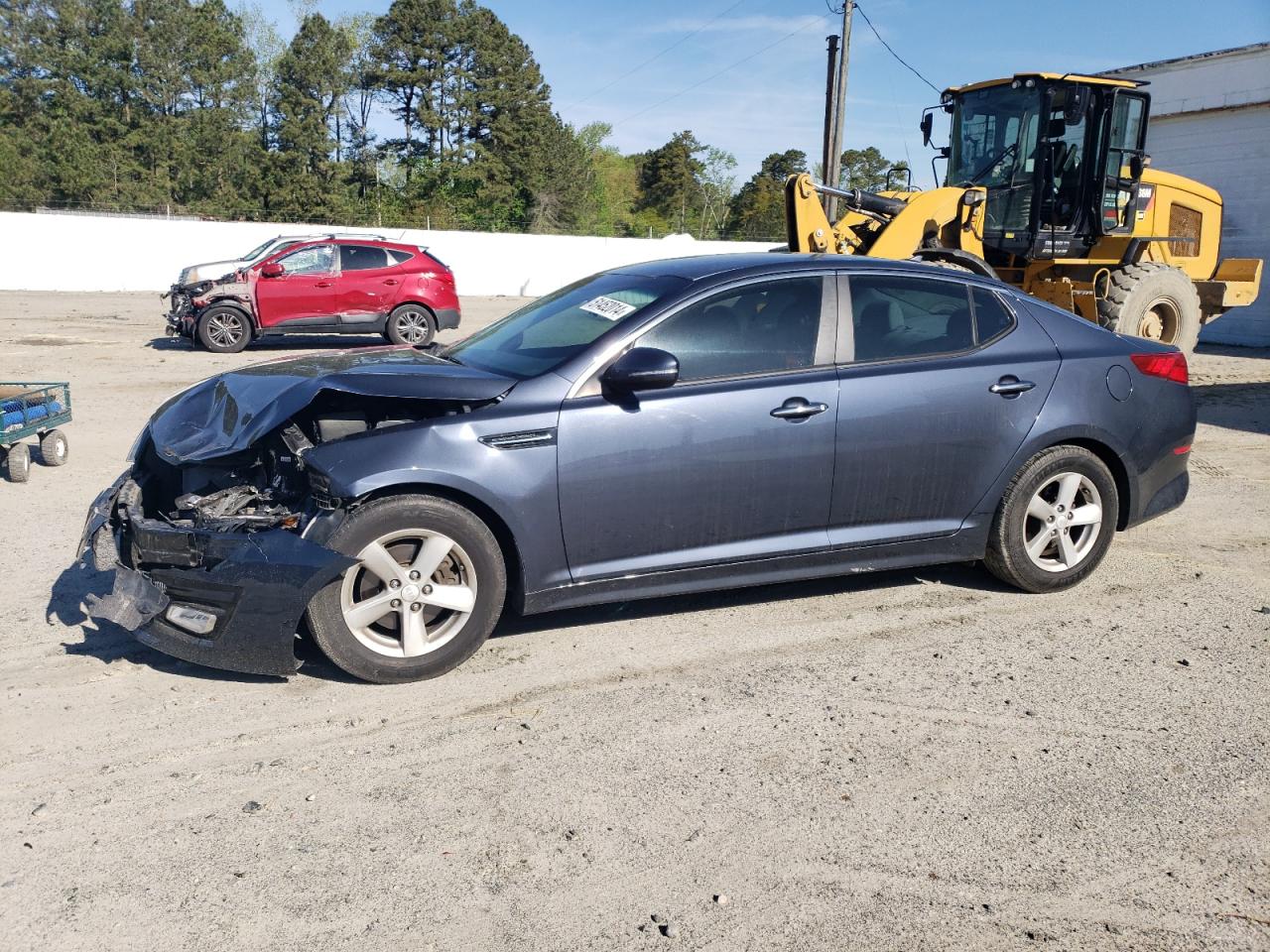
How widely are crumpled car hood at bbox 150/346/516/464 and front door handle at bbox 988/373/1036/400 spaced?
90.8 inches

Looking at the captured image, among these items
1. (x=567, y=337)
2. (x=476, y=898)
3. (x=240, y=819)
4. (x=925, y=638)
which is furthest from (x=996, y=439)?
(x=240, y=819)

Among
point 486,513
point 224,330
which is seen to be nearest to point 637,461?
point 486,513

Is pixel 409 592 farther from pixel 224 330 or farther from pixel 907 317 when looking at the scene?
pixel 224 330

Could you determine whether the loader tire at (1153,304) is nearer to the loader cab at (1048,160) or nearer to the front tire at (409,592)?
the loader cab at (1048,160)

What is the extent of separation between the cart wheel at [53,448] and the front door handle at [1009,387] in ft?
21.8

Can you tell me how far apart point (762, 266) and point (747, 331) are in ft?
1.24

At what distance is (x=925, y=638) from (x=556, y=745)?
→ 1877 millimetres

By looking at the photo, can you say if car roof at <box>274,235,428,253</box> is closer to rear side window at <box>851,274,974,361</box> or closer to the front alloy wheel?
rear side window at <box>851,274,974,361</box>

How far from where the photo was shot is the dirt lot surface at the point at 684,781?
287 cm

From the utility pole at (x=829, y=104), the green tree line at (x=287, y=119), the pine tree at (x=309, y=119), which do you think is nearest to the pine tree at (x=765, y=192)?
the green tree line at (x=287, y=119)

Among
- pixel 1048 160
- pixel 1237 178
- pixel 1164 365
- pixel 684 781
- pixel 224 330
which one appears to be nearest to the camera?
pixel 684 781

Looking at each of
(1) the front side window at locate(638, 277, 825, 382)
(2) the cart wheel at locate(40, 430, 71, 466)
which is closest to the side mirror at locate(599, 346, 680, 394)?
(1) the front side window at locate(638, 277, 825, 382)

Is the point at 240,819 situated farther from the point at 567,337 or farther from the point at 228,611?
the point at 567,337

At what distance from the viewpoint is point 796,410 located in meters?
4.70
